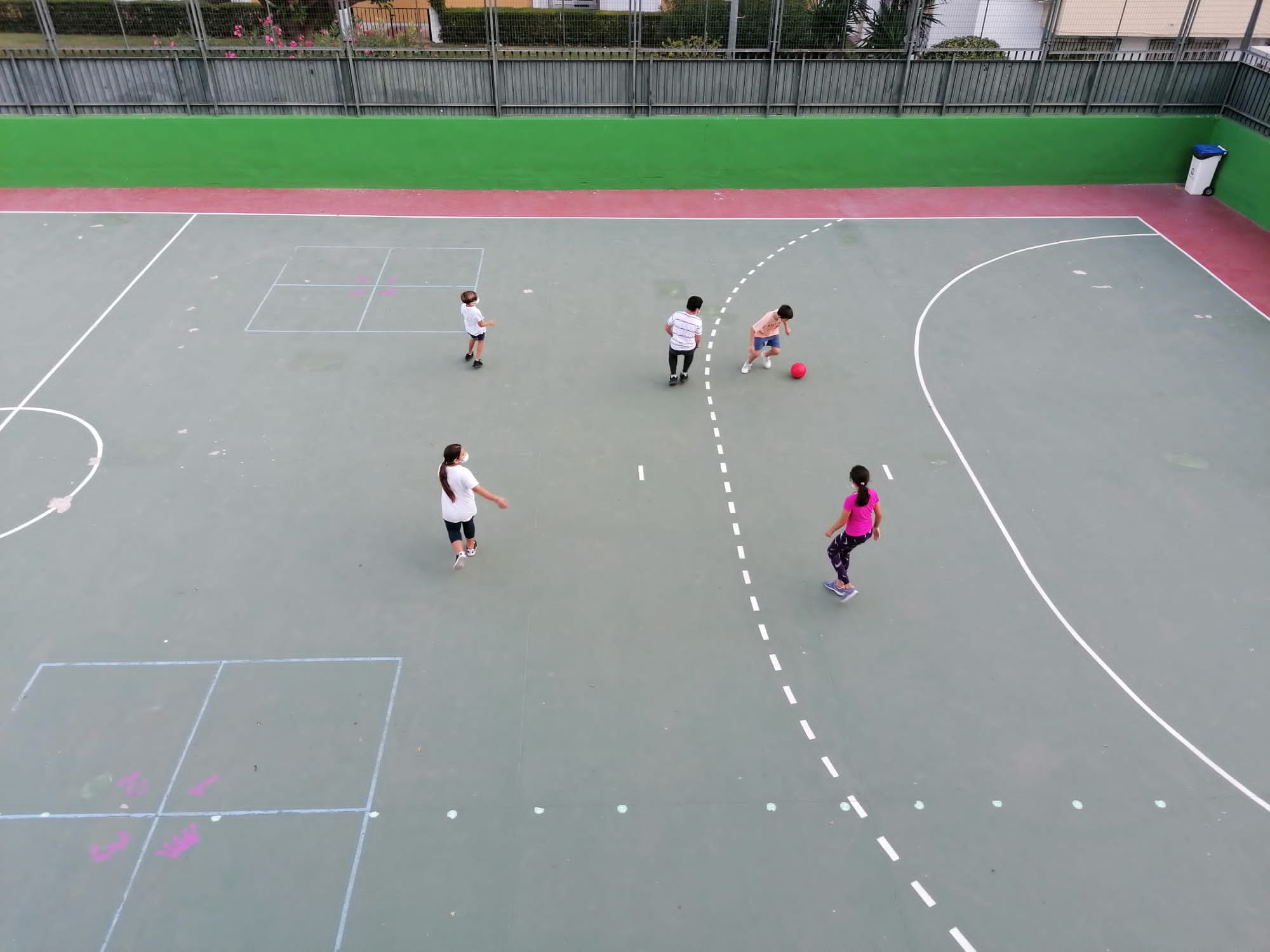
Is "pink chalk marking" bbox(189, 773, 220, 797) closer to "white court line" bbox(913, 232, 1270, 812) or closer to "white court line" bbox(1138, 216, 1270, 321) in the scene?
"white court line" bbox(913, 232, 1270, 812)

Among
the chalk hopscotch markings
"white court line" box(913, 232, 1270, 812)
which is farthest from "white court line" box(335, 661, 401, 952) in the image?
"white court line" box(913, 232, 1270, 812)

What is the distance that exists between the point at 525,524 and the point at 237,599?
3021mm

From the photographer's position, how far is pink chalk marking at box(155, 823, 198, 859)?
7.02m

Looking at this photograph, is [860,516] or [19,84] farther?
[19,84]

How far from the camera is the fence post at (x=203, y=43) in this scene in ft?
56.4

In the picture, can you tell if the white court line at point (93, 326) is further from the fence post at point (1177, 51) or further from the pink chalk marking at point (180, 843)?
the fence post at point (1177, 51)

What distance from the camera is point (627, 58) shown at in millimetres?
18062

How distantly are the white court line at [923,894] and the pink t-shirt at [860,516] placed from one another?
3184 millimetres

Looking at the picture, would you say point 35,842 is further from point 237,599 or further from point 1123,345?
point 1123,345

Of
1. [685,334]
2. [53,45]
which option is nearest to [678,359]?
[685,334]

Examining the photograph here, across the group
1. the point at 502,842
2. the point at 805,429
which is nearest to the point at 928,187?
the point at 805,429

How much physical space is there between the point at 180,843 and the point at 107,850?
0.53 metres

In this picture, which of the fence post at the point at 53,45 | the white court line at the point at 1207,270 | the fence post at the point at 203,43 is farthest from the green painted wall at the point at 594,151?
the white court line at the point at 1207,270

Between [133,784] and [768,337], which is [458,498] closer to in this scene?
[133,784]
